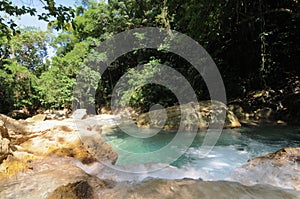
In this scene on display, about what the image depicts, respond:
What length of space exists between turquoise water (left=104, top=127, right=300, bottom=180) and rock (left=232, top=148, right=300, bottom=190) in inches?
23.2

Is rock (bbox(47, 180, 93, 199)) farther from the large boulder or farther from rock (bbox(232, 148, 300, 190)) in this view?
the large boulder

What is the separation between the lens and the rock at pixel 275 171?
2234 mm

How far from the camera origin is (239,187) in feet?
5.62

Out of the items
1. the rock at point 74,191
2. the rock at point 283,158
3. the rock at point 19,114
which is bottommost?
the rock at point 283,158

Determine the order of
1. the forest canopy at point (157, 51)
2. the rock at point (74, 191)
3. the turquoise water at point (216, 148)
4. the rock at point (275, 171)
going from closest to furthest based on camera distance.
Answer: the rock at point (74, 191) → the rock at point (275, 171) → the turquoise water at point (216, 148) → the forest canopy at point (157, 51)

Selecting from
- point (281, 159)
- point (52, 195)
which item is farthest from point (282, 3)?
point (52, 195)

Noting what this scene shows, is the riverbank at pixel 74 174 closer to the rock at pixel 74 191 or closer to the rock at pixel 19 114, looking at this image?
the rock at pixel 74 191

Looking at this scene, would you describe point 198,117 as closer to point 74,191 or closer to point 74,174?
point 74,174

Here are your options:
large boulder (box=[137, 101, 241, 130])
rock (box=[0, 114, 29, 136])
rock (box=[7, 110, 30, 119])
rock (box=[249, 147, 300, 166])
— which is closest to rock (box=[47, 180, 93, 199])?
rock (box=[0, 114, 29, 136])

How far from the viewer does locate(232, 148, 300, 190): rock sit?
2.23m

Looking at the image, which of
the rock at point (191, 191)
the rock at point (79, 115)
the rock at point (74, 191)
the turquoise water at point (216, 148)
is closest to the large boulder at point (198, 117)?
the turquoise water at point (216, 148)

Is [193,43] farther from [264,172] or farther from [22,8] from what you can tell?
[22,8]

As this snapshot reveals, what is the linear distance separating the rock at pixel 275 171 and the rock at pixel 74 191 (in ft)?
5.61

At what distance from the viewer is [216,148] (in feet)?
15.6
